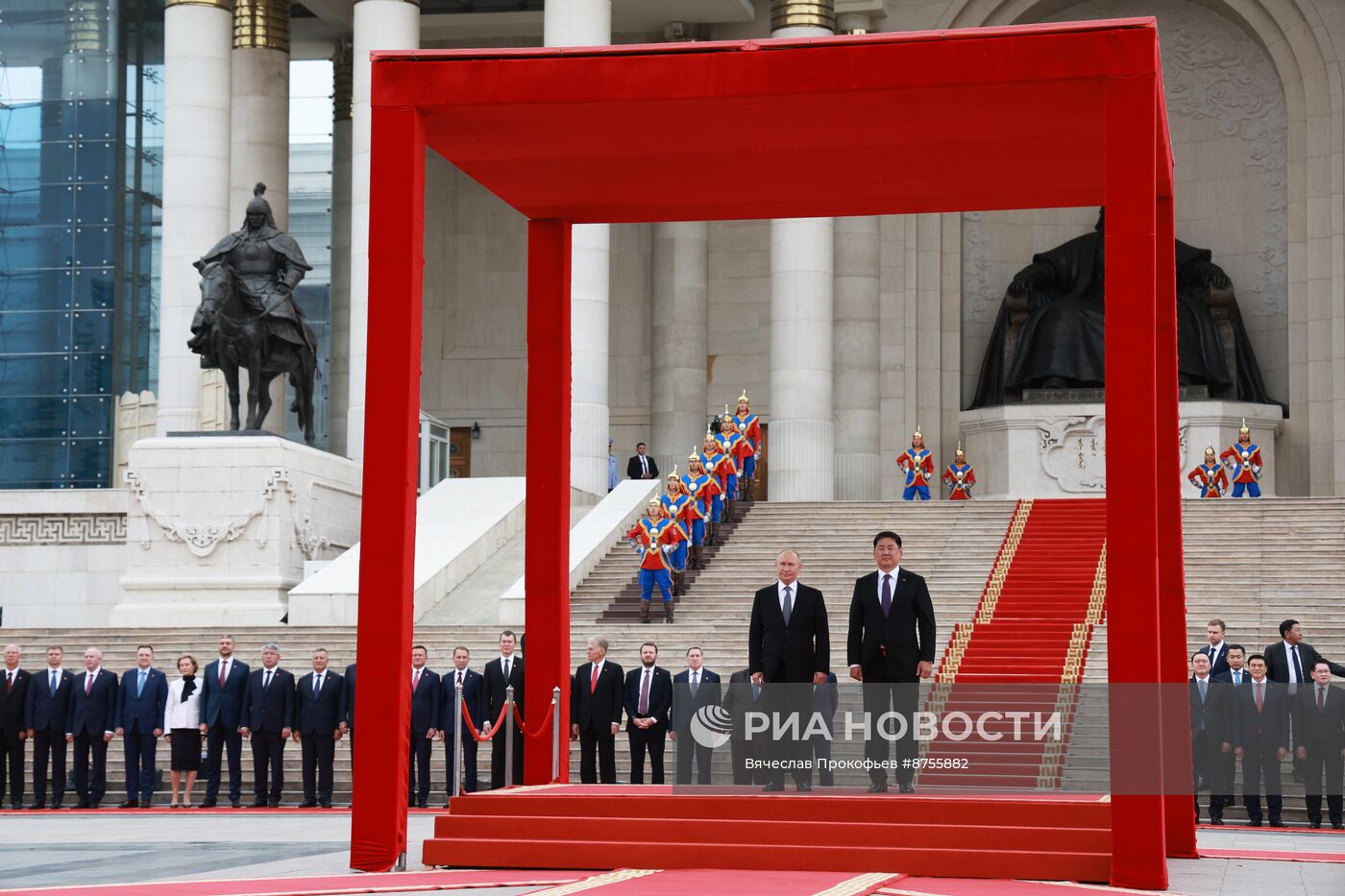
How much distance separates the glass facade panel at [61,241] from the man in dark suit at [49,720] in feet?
63.2

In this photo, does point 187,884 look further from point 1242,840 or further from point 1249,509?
point 1249,509

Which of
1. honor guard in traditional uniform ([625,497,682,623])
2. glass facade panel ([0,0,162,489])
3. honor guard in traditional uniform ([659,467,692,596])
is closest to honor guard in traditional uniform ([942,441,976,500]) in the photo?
honor guard in traditional uniform ([659,467,692,596])

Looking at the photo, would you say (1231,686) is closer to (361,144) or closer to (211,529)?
(211,529)

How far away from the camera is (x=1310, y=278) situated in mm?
32781

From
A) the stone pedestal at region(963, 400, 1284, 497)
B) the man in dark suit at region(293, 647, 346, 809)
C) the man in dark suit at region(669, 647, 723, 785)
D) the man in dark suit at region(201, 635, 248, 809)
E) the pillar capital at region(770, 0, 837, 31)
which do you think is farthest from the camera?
the stone pedestal at region(963, 400, 1284, 497)

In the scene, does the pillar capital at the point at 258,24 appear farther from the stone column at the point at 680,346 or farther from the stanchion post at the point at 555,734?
the stanchion post at the point at 555,734

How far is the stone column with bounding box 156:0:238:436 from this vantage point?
30047 mm

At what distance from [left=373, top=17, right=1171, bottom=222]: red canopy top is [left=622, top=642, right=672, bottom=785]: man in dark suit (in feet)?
18.7

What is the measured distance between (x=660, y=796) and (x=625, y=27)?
27.0m

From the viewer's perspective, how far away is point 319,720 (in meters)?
17.0

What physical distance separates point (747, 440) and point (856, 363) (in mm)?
8585

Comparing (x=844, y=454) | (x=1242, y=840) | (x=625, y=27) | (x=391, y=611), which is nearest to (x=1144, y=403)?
(x=391, y=611)

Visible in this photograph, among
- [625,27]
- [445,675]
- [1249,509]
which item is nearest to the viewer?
[445,675]

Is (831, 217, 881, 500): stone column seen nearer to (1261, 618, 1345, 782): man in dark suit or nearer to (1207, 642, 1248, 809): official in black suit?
(1261, 618, 1345, 782): man in dark suit
